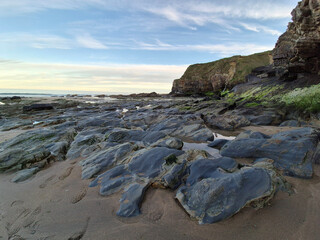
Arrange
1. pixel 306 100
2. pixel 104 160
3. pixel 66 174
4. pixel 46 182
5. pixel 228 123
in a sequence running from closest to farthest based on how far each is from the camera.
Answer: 1. pixel 46 182
2. pixel 66 174
3. pixel 104 160
4. pixel 228 123
5. pixel 306 100

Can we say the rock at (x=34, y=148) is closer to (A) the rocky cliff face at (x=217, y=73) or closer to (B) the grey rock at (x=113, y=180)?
(B) the grey rock at (x=113, y=180)

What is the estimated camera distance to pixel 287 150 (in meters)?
3.19

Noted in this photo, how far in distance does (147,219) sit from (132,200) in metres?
0.38

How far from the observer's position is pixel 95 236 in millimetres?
1932

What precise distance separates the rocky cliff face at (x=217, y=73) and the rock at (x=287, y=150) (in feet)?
119

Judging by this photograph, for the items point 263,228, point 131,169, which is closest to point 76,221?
point 131,169

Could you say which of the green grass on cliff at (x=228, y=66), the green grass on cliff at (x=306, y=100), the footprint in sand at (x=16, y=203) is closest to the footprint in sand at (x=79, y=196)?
the footprint in sand at (x=16, y=203)

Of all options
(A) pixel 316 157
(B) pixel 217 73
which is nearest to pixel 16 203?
(A) pixel 316 157

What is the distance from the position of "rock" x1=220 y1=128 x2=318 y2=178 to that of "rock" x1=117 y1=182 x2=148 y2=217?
211 centimetres

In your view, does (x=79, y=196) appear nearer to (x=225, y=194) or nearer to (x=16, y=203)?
(x=16, y=203)

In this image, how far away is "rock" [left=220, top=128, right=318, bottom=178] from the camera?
2880mm

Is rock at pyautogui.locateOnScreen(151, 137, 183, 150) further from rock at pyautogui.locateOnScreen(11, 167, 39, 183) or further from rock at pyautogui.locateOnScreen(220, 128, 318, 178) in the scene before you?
rock at pyautogui.locateOnScreen(11, 167, 39, 183)

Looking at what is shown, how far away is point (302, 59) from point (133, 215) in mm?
12704

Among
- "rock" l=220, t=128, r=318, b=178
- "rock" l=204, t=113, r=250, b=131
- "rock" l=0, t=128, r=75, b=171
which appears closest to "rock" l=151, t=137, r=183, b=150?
"rock" l=220, t=128, r=318, b=178
